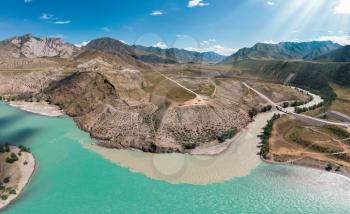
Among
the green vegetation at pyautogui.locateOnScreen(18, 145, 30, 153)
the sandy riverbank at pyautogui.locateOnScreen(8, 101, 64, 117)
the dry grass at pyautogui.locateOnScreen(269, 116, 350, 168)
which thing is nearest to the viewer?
the dry grass at pyautogui.locateOnScreen(269, 116, 350, 168)

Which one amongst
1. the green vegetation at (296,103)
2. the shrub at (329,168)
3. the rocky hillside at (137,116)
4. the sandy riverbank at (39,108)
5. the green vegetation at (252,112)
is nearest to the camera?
the shrub at (329,168)

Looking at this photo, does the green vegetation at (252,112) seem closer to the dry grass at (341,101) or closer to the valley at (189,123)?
the valley at (189,123)

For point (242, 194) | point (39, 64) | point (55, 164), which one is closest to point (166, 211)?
point (242, 194)

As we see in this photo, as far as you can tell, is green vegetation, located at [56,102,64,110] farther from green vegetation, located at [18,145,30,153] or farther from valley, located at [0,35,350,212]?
green vegetation, located at [18,145,30,153]

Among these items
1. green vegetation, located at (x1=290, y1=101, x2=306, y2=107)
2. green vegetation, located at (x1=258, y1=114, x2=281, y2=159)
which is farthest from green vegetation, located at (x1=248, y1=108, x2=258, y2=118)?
green vegetation, located at (x1=290, y1=101, x2=306, y2=107)

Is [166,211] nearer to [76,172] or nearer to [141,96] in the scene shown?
[76,172]

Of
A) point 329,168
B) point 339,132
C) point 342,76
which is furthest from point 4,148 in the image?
point 342,76

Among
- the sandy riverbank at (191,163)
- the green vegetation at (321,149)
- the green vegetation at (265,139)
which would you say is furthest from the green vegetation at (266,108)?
the sandy riverbank at (191,163)
